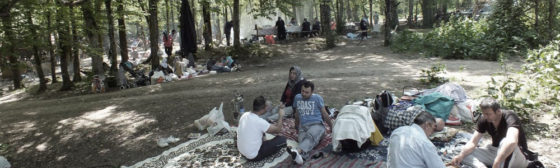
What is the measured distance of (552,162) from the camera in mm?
4188

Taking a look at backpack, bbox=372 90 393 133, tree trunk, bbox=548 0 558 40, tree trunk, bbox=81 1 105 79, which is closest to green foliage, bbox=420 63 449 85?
backpack, bbox=372 90 393 133

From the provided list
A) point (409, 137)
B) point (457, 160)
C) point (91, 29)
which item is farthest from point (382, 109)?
point (91, 29)

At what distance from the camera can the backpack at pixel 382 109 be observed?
5.39 m

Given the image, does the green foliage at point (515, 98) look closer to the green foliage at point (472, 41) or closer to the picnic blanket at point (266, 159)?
the picnic blanket at point (266, 159)

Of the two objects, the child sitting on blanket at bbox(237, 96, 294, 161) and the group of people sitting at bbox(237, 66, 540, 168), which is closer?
the group of people sitting at bbox(237, 66, 540, 168)


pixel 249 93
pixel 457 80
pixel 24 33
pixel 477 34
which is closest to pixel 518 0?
pixel 477 34

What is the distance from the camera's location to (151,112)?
7590 millimetres

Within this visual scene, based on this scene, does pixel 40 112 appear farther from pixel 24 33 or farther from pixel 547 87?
pixel 547 87

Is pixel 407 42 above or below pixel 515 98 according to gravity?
above

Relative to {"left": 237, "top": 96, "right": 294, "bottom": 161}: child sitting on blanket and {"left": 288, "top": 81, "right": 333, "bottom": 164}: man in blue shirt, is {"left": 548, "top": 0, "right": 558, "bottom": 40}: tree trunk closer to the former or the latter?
{"left": 288, "top": 81, "right": 333, "bottom": 164}: man in blue shirt

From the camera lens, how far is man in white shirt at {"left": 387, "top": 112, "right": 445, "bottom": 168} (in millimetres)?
2982

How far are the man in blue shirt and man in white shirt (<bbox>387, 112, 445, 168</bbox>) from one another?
190cm

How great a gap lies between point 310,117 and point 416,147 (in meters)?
2.31

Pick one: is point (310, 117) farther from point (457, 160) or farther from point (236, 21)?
point (236, 21)
